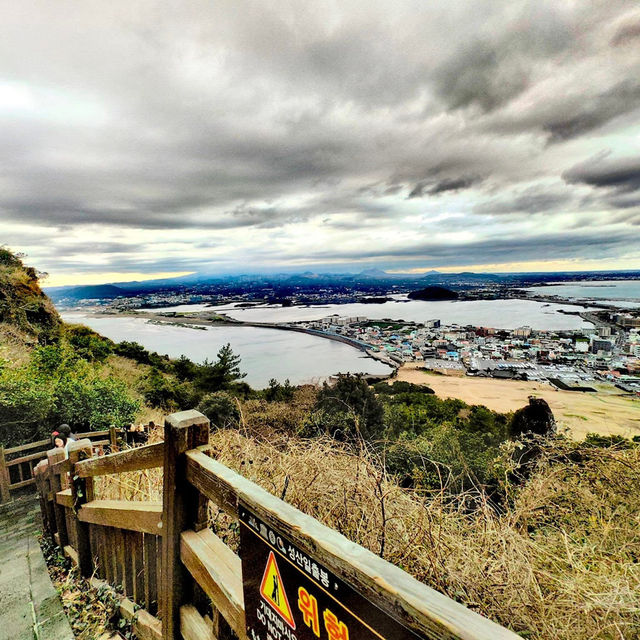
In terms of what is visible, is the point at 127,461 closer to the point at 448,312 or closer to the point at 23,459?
the point at 23,459

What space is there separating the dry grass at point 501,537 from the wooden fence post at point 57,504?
431mm

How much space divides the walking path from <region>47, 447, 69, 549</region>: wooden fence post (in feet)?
0.79

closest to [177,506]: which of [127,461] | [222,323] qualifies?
[127,461]

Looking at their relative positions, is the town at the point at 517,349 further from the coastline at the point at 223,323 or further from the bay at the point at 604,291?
the bay at the point at 604,291

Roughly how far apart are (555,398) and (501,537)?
23362 mm

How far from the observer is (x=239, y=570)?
1.37m

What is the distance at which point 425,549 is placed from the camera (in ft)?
6.63

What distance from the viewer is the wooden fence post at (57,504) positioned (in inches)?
133

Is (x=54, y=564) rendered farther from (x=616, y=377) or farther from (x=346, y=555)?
(x=616, y=377)

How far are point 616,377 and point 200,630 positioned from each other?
31557 millimetres

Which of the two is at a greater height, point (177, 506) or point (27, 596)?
point (177, 506)

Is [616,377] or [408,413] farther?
[616,377]

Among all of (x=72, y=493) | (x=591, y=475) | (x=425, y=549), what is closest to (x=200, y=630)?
(x=425, y=549)

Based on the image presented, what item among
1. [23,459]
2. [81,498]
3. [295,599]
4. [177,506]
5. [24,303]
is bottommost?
[23,459]
